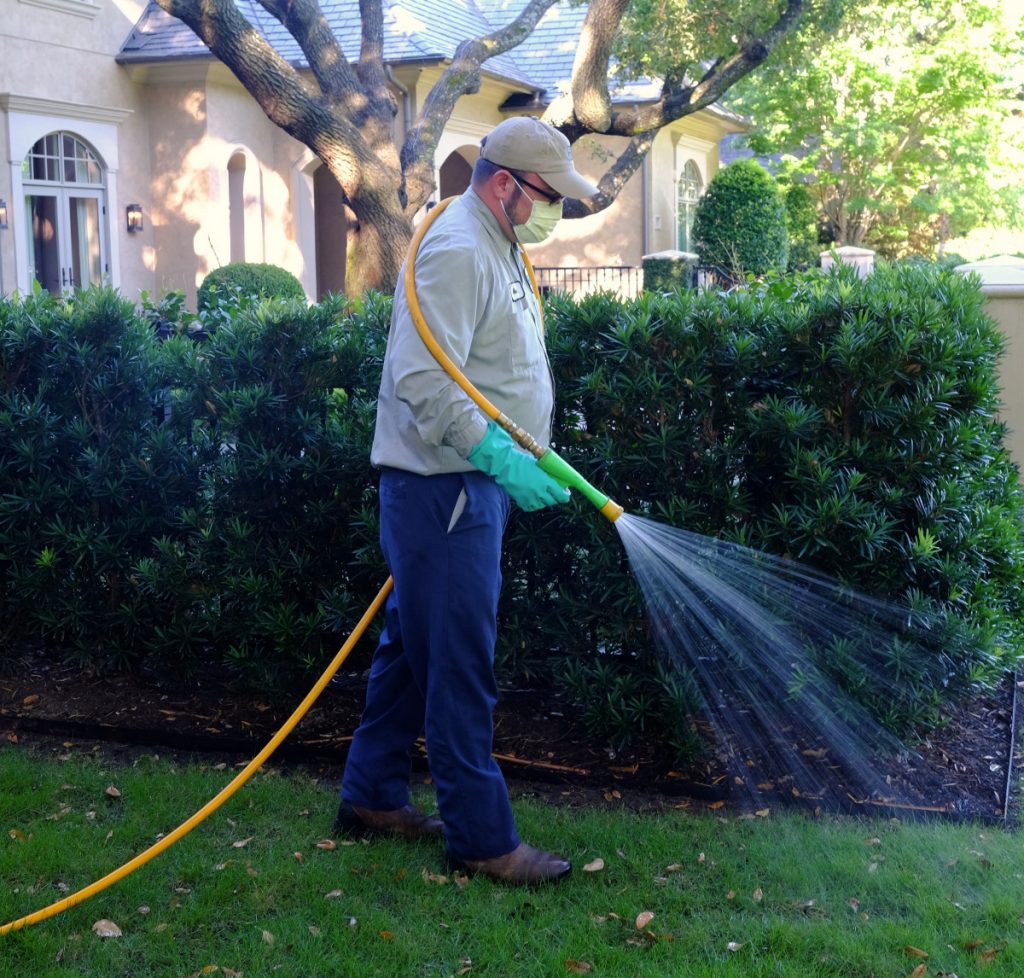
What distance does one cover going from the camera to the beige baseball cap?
369 centimetres

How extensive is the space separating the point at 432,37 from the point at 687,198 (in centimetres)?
914

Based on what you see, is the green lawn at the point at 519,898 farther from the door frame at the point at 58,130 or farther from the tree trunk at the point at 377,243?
the door frame at the point at 58,130

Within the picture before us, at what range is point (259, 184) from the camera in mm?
20812

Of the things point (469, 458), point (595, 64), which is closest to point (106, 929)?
point (469, 458)

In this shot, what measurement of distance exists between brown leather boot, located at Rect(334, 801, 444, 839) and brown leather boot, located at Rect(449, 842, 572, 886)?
322 mm

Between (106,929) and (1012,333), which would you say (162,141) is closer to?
(1012,333)

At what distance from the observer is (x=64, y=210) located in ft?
61.3

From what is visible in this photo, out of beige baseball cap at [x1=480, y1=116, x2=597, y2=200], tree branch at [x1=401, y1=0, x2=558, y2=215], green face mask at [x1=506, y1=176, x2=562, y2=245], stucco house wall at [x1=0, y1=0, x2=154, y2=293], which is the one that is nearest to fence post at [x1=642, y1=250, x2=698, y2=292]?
tree branch at [x1=401, y1=0, x2=558, y2=215]

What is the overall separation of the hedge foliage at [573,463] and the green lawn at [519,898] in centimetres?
58

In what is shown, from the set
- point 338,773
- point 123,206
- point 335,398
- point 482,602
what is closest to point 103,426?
point 335,398

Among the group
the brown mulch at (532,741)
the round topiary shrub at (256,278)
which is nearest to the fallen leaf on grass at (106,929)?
the brown mulch at (532,741)

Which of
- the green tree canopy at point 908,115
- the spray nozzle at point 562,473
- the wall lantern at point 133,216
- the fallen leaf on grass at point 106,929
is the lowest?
the fallen leaf on grass at point 106,929

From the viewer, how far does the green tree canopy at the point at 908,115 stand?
87.6 ft

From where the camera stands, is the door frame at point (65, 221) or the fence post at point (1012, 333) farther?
the door frame at point (65, 221)
